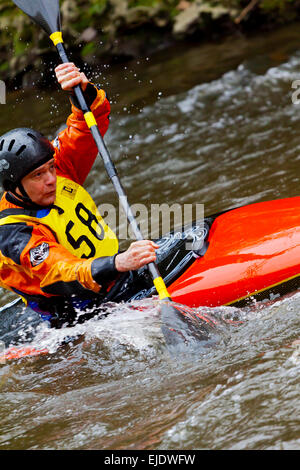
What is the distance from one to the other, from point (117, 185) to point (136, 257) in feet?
2.15

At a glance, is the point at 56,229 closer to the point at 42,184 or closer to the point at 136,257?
the point at 42,184

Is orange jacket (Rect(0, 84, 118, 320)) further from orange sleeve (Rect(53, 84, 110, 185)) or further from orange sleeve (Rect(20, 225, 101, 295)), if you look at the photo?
orange sleeve (Rect(53, 84, 110, 185))

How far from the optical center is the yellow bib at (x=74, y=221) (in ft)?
11.7

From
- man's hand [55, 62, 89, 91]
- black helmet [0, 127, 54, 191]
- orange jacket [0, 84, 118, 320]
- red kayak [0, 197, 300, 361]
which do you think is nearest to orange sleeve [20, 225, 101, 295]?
orange jacket [0, 84, 118, 320]

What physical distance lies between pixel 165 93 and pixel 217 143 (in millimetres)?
2175

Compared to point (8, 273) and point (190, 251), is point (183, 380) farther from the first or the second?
point (8, 273)

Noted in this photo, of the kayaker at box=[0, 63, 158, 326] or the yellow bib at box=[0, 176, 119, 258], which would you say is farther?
the yellow bib at box=[0, 176, 119, 258]

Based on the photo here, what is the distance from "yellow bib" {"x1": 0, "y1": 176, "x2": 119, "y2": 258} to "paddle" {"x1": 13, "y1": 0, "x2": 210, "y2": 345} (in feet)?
0.80

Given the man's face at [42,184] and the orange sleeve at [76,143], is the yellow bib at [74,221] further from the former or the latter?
the orange sleeve at [76,143]

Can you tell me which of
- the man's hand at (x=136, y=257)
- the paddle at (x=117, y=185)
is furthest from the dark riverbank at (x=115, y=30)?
the man's hand at (x=136, y=257)

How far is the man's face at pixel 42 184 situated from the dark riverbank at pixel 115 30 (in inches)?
321

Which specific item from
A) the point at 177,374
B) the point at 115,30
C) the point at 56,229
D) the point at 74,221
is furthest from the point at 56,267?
the point at 115,30

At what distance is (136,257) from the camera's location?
3221 millimetres

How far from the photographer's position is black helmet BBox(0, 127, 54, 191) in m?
3.43
